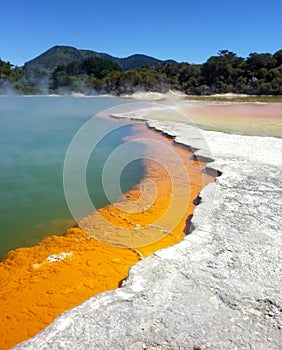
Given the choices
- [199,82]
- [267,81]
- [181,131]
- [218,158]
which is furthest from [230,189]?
[199,82]

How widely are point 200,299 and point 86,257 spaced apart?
5.18 ft

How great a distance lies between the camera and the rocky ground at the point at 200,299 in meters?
2.06

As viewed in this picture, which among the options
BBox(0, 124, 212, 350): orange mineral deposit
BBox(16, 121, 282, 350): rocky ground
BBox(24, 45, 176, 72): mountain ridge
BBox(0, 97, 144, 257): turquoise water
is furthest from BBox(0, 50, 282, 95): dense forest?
BBox(24, 45, 176, 72): mountain ridge

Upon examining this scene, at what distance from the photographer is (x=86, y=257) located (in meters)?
3.62

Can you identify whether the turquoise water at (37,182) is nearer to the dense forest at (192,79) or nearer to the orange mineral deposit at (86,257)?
the orange mineral deposit at (86,257)

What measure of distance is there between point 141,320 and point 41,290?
1278 millimetres

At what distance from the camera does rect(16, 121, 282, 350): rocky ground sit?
6.77ft

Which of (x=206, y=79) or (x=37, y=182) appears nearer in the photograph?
(x=37, y=182)

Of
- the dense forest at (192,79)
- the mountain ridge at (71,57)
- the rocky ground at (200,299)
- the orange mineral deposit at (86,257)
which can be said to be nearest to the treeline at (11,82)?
the dense forest at (192,79)

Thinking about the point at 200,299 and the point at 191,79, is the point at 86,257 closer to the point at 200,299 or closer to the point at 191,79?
the point at 200,299

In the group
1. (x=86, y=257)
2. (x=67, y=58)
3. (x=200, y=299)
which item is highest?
(x=67, y=58)

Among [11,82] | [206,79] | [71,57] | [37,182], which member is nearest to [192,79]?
[206,79]

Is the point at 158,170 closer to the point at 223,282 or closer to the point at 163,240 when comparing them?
the point at 163,240

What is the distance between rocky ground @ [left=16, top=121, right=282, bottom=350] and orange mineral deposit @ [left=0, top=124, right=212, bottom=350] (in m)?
0.51
